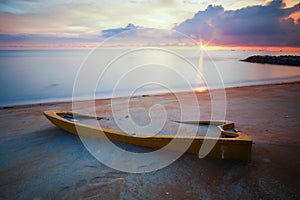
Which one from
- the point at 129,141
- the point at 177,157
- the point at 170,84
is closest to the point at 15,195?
the point at 129,141

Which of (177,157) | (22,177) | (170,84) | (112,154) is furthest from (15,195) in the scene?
(170,84)

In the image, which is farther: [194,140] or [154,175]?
[194,140]

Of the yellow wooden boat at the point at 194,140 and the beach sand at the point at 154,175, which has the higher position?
the yellow wooden boat at the point at 194,140

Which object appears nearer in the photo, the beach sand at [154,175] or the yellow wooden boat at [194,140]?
the beach sand at [154,175]

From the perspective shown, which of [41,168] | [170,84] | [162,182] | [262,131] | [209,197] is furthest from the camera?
[170,84]

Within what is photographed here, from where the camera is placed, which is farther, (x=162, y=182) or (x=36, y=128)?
(x=36, y=128)

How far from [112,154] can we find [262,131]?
3.60 m

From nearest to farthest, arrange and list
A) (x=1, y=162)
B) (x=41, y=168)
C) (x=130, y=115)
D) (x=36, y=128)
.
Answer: (x=41, y=168)
(x=1, y=162)
(x=36, y=128)
(x=130, y=115)

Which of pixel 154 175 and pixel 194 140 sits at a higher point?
pixel 194 140

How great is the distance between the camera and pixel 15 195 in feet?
8.79

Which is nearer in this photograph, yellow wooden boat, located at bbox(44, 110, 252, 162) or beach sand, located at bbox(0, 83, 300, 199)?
beach sand, located at bbox(0, 83, 300, 199)

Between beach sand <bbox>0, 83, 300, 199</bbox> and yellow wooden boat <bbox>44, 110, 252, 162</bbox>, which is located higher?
yellow wooden boat <bbox>44, 110, 252, 162</bbox>

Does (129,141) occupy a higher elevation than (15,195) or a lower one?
higher

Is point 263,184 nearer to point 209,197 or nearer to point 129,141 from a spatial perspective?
point 209,197
